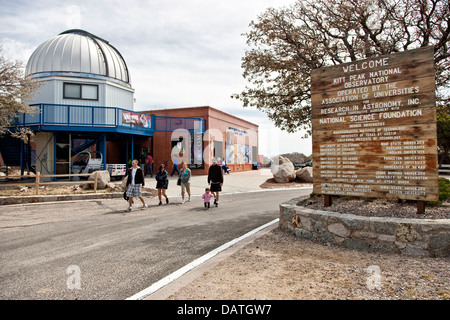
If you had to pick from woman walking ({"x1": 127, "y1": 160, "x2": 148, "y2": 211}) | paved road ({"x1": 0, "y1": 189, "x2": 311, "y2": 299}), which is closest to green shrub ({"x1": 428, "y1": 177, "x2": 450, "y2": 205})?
paved road ({"x1": 0, "y1": 189, "x2": 311, "y2": 299})

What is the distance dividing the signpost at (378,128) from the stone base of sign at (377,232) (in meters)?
0.84

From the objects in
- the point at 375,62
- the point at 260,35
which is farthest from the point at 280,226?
the point at 260,35

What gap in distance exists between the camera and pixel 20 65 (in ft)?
46.6

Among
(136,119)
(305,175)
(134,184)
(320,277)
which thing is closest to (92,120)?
(136,119)

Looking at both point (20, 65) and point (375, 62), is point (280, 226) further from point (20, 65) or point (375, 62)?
point (20, 65)

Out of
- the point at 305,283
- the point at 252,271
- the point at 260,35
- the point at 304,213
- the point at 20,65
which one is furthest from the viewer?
the point at 20,65

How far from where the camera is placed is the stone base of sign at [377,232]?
4562 millimetres

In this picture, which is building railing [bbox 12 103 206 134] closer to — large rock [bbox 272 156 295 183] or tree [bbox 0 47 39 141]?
tree [bbox 0 47 39 141]

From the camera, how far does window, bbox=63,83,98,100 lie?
20739 millimetres

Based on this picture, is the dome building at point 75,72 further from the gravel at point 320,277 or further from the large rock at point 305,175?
the gravel at point 320,277

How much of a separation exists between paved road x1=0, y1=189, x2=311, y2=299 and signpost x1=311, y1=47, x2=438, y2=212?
2584 mm

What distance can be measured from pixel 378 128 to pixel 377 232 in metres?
2.08

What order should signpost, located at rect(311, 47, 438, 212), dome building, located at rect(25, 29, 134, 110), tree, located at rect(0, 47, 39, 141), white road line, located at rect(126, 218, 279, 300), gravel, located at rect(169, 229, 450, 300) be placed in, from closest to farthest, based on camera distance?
gravel, located at rect(169, 229, 450, 300)
white road line, located at rect(126, 218, 279, 300)
signpost, located at rect(311, 47, 438, 212)
tree, located at rect(0, 47, 39, 141)
dome building, located at rect(25, 29, 134, 110)
